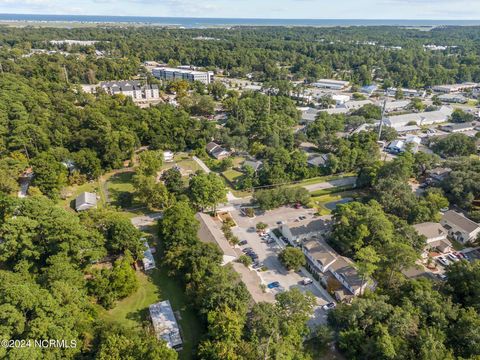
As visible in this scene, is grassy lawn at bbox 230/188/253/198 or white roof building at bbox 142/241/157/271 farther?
grassy lawn at bbox 230/188/253/198

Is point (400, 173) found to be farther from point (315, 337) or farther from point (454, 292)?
point (315, 337)

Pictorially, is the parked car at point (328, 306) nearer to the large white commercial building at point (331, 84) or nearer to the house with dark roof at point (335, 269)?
the house with dark roof at point (335, 269)

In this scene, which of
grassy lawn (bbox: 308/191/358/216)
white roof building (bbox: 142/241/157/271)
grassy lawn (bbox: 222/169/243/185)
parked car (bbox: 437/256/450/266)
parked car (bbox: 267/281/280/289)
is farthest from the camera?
grassy lawn (bbox: 222/169/243/185)

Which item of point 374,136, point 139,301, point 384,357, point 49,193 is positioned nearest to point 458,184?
point 374,136

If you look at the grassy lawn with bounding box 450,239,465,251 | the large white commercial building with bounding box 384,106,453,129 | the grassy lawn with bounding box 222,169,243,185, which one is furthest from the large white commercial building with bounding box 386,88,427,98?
the grassy lawn with bounding box 450,239,465,251

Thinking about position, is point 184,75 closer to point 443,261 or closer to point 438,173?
point 438,173

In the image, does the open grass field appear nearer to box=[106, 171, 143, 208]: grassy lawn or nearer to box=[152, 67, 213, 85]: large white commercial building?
box=[106, 171, 143, 208]: grassy lawn

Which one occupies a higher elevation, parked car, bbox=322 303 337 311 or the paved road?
the paved road

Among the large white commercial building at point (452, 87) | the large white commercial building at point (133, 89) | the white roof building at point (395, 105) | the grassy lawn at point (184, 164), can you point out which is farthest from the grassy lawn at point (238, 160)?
the large white commercial building at point (452, 87)

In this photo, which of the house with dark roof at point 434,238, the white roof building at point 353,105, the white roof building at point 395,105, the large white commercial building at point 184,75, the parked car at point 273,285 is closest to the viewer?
the parked car at point 273,285
